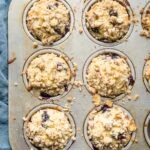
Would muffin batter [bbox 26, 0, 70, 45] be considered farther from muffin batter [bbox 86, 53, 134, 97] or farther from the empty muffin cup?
the empty muffin cup

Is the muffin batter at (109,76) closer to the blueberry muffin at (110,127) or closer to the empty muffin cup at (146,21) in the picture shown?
the blueberry muffin at (110,127)

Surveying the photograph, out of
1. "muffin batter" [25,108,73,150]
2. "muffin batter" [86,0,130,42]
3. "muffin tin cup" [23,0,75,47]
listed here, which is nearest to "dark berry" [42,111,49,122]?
"muffin batter" [25,108,73,150]

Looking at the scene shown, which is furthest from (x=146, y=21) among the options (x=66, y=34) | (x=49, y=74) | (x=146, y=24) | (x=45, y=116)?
(x=45, y=116)

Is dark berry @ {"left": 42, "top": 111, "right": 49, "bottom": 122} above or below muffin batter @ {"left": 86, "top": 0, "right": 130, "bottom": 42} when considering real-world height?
below

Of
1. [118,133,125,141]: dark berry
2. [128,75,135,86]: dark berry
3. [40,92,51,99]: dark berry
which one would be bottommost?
[118,133,125,141]: dark berry

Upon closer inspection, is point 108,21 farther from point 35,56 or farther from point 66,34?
point 35,56

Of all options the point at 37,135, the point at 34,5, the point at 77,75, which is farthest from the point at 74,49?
the point at 37,135

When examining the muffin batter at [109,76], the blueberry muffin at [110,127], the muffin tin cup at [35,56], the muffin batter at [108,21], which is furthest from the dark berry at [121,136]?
the muffin batter at [108,21]
